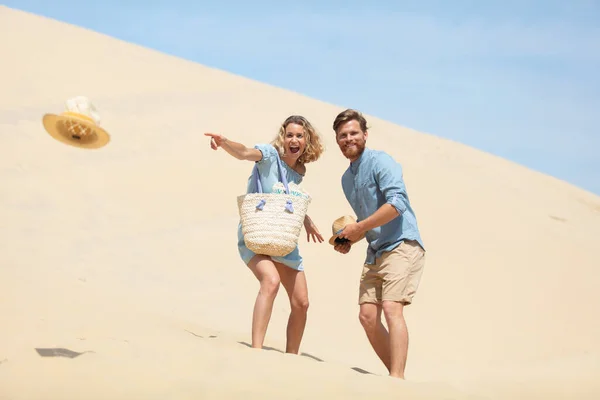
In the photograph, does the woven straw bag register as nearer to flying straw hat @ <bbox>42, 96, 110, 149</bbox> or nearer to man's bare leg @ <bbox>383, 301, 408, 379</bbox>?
man's bare leg @ <bbox>383, 301, 408, 379</bbox>

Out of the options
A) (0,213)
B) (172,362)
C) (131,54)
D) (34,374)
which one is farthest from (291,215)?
(131,54)

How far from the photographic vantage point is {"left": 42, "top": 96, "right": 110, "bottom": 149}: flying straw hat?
4.08 meters

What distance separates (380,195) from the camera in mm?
4316

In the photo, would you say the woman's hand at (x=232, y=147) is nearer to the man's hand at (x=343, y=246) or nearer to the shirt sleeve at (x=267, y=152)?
the shirt sleeve at (x=267, y=152)

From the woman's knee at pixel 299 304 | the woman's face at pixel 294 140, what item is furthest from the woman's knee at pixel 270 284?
the woman's face at pixel 294 140

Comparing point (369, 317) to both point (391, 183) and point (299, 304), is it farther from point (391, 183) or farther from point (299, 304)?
point (391, 183)

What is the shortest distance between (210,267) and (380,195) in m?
4.61

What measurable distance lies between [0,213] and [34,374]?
651cm

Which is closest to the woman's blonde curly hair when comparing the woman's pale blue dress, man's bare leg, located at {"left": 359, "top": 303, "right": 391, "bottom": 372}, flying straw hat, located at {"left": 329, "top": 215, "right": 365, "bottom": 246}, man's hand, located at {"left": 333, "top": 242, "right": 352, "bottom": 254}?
the woman's pale blue dress

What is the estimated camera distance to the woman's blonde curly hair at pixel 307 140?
15.0 ft

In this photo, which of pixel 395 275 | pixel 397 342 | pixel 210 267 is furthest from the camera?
pixel 210 267

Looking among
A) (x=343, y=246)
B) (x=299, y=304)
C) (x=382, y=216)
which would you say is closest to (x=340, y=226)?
(x=343, y=246)

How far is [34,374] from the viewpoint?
10.5 ft

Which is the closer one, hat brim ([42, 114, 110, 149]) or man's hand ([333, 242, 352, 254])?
hat brim ([42, 114, 110, 149])
